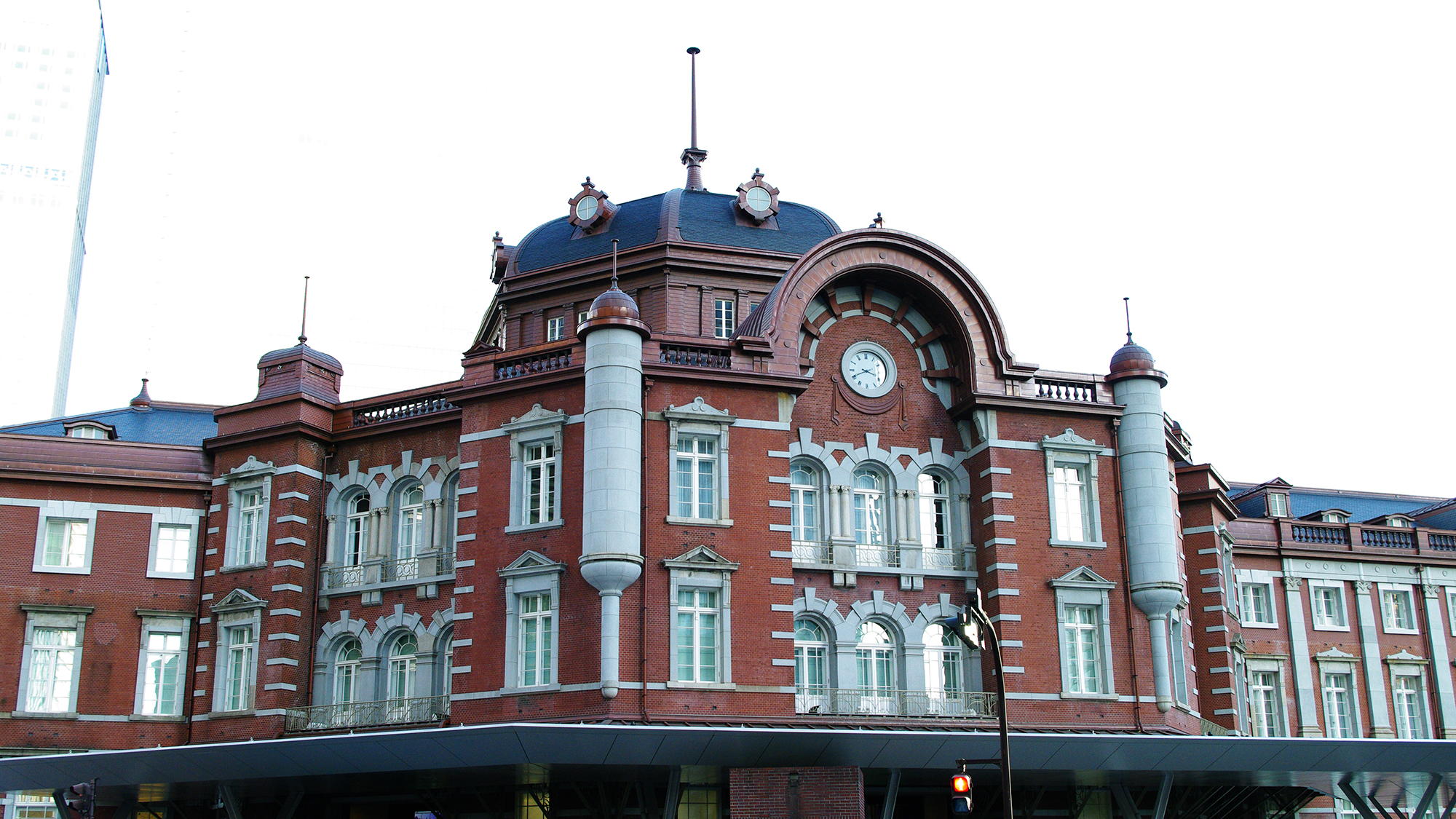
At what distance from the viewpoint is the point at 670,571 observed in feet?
109

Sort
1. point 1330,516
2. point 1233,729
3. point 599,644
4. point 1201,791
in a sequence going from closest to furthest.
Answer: point 599,644, point 1201,791, point 1233,729, point 1330,516

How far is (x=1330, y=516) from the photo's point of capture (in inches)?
2016

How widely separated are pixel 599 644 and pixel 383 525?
Result: 29.1ft

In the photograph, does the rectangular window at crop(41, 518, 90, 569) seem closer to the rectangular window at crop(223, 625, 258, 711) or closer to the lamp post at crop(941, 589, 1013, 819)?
the rectangular window at crop(223, 625, 258, 711)

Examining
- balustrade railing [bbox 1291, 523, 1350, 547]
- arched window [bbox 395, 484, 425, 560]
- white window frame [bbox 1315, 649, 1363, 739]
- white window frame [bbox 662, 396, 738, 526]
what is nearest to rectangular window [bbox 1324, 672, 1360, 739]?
white window frame [bbox 1315, 649, 1363, 739]

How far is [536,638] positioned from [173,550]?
1187 cm

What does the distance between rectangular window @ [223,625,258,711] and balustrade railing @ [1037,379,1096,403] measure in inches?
817

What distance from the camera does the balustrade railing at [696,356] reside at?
35.3 meters

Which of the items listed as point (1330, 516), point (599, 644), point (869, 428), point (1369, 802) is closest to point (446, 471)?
point (599, 644)

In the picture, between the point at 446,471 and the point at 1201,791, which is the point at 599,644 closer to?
the point at 446,471

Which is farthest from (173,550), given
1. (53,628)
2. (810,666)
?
(810,666)

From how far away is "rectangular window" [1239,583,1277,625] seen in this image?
47659mm

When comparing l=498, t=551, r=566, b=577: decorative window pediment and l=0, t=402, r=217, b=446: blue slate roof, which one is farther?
l=0, t=402, r=217, b=446: blue slate roof

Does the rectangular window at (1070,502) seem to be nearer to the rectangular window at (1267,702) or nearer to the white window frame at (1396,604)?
the rectangular window at (1267,702)
